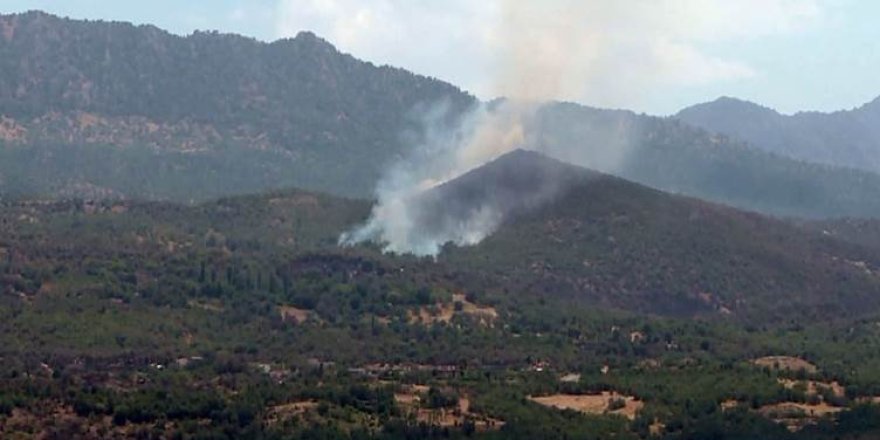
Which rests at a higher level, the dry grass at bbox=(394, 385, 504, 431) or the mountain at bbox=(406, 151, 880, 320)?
the mountain at bbox=(406, 151, 880, 320)

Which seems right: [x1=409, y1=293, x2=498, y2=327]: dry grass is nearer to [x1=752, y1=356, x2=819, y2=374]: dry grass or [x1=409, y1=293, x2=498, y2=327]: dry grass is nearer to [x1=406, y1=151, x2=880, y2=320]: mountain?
[x1=406, y1=151, x2=880, y2=320]: mountain

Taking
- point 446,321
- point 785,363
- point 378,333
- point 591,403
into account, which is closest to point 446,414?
point 591,403

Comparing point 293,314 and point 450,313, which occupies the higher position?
point 450,313

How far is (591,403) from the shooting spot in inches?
4294

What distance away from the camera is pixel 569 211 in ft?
613

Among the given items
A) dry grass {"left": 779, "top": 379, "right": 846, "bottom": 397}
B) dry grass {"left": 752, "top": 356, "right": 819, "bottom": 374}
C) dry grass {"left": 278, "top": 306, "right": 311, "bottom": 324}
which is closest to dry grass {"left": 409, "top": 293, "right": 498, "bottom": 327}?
dry grass {"left": 278, "top": 306, "right": 311, "bottom": 324}

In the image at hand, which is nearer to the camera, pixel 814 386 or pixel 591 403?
pixel 591 403

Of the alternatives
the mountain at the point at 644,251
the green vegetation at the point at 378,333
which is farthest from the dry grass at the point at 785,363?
the mountain at the point at 644,251

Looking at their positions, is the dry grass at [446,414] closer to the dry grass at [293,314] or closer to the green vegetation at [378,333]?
the green vegetation at [378,333]

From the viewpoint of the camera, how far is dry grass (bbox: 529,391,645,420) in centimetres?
10562

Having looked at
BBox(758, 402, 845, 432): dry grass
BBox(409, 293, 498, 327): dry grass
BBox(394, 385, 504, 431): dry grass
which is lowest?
BBox(394, 385, 504, 431): dry grass

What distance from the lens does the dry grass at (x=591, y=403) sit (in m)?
106

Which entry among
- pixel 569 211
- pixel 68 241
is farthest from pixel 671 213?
pixel 68 241

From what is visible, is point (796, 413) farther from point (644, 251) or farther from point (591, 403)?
point (644, 251)
